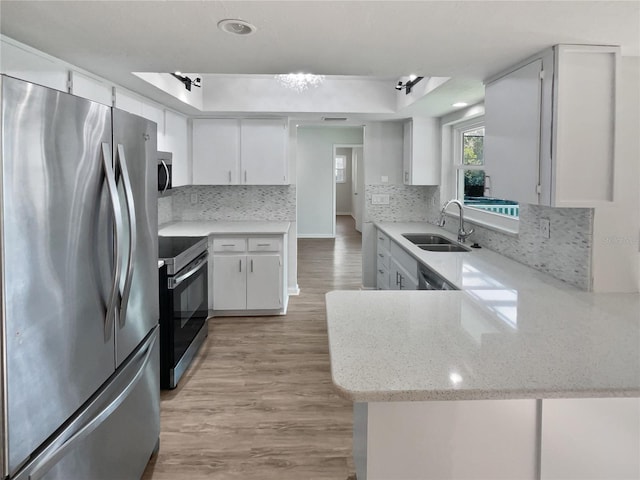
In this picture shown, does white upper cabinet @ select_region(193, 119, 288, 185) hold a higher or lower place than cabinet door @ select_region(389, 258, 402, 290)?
higher

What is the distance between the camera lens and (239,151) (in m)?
4.98

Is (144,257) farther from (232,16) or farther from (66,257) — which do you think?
(232,16)

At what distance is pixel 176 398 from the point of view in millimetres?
3018

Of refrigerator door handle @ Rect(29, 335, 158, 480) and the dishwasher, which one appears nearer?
refrigerator door handle @ Rect(29, 335, 158, 480)

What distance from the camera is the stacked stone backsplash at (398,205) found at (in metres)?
5.40

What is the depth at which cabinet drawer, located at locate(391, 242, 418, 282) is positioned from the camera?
133 inches

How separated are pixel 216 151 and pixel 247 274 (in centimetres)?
138

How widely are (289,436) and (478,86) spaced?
2496 millimetres

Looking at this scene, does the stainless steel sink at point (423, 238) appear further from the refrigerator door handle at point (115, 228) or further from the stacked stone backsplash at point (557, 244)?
the refrigerator door handle at point (115, 228)

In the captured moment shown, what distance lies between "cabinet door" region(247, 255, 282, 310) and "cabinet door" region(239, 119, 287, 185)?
36.5 inches

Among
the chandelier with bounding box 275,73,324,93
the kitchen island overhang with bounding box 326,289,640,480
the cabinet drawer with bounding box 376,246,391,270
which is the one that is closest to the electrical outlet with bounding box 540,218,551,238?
the kitchen island overhang with bounding box 326,289,640,480

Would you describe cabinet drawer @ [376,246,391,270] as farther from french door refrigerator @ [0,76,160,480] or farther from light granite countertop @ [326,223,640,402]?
french door refrigerator @ [0,76,160,480]

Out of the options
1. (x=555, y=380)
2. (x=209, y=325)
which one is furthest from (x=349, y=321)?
(x=209, y=325)

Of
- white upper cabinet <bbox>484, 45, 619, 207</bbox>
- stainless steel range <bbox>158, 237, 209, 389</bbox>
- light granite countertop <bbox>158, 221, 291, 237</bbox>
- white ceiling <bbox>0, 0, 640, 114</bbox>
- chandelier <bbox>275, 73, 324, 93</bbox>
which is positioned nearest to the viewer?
white ceiling <bbox>0, 0, 640, 114</bbox>
